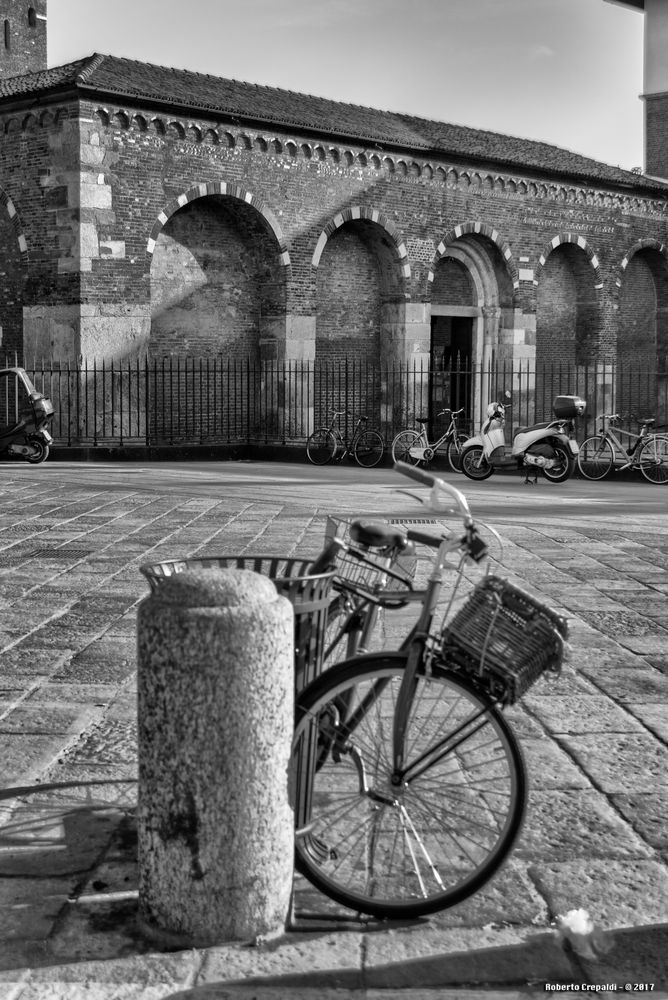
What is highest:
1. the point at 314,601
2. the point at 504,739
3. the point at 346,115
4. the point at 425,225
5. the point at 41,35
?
the point at 41,35

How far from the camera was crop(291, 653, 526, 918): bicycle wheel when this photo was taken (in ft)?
9.93

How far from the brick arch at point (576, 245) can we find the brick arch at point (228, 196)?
6930 millimetres

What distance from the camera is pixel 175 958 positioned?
279 centimetres

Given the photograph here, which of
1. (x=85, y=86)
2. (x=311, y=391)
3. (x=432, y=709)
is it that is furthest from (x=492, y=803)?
(x=311, y=391)

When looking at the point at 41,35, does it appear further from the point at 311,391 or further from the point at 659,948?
the point at 659,948

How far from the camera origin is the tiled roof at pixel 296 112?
64.8ft

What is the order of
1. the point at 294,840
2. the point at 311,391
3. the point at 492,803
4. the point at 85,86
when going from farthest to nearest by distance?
the point at 311,391 < the point at 85,86 < the point at 492,803 < the point at 294,840

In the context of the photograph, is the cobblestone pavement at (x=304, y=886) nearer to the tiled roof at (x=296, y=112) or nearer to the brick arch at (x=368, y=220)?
the tiled roof at (x=296, y=112)

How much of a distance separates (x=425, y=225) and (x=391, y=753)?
22.0 metres

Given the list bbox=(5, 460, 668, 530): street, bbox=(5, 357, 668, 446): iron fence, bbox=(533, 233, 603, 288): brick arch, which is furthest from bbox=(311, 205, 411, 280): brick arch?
bbox=(5, 460, 668, 530): street

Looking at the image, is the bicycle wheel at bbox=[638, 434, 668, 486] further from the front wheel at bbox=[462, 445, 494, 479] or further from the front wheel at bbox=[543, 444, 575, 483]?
the front wheel at bbox=[462, 445, 494, 479]

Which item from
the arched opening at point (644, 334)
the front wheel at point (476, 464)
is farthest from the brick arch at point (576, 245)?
the front wheel at point (476, 464)

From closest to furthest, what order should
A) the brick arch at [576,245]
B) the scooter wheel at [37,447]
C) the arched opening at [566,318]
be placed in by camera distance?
the scooter wheel at [37,447] < the brick arch at [576,245] < the arched opening at [566,318]

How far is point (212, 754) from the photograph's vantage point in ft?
9.14
